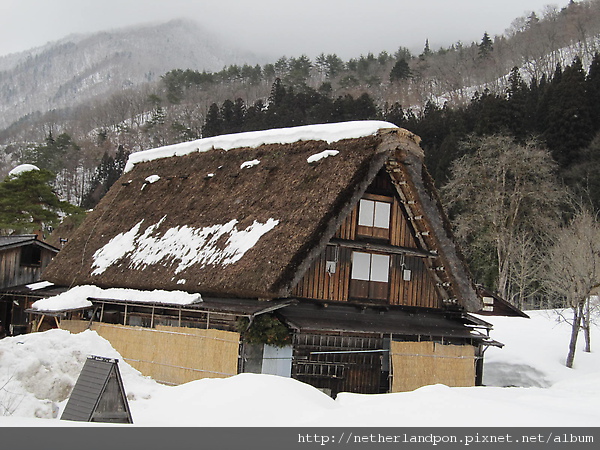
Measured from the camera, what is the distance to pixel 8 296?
950 inches

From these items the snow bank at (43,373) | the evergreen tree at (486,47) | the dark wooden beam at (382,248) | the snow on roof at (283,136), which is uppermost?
the evergreen tree at (486,47)

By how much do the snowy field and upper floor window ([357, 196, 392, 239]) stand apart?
19.1 ft

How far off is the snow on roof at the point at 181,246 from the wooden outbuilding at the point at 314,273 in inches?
2.1

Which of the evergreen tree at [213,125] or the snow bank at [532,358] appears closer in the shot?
the snow bank at [532,358]

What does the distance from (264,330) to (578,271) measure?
1295cm

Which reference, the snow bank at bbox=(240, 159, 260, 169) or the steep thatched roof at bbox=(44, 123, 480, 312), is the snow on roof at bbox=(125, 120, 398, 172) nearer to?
the steep thatched roof at bbox=(44, 123, 480, 312)

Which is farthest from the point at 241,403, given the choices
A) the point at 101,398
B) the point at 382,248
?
the point at 382,248

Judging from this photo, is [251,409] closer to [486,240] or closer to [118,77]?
[486,240]

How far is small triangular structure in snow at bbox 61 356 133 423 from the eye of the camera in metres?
8.37

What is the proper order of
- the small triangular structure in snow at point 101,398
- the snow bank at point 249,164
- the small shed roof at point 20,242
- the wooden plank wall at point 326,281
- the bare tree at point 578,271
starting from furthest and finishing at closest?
the small shed roof at point 20,242 → the bare tree at point 578,271 → the snow bank at point 249,164 → the wooden plank wall at point 326,281 → the small triangular structure in snow at point 101,398

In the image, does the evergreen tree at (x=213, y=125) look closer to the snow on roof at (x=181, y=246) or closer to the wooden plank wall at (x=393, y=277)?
the snow on roof at (x=181, y=246)

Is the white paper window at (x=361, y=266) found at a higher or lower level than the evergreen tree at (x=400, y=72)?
lower

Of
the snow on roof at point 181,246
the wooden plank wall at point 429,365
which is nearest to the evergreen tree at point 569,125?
the wooden plank wall at point 429,365

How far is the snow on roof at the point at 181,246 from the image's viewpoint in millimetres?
15672
